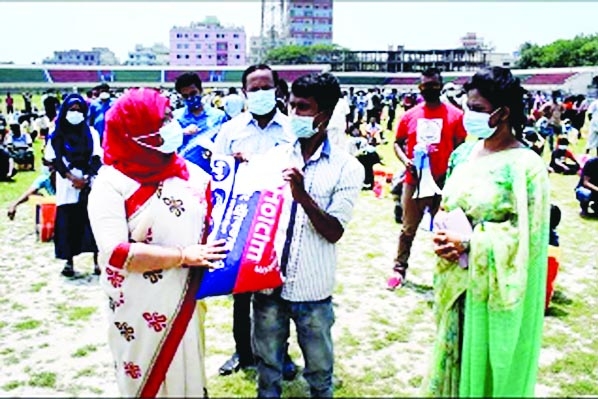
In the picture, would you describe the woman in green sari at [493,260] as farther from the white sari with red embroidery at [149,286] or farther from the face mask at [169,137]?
the face mask at [169,137]

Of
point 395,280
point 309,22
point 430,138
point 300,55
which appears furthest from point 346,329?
point 309,22

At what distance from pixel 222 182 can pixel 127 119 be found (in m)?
0.62

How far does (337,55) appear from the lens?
84.2 m

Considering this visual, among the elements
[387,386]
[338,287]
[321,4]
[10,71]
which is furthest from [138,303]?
[321,4]

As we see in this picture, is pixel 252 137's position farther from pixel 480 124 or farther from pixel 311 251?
pixel 480 124

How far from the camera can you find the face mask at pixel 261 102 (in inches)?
144

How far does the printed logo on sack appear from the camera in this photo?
2.83 metres

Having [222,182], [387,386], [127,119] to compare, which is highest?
[127,119]

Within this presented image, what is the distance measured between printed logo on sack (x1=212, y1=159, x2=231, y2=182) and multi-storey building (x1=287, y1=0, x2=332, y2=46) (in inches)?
4963

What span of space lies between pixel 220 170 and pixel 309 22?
426 feet

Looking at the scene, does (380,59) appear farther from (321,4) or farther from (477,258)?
(477,258)

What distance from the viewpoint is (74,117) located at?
19.1ft

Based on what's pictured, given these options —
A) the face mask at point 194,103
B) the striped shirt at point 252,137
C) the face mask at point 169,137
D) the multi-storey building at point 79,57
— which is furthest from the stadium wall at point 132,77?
the multi-storey building at point 79,57

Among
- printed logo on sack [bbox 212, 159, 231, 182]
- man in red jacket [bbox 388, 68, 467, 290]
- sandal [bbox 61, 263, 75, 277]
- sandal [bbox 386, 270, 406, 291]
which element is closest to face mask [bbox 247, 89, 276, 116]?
printed logo on sack [bbox 212, 159, 231, 182]
